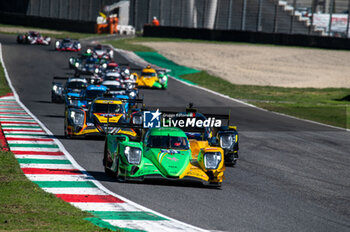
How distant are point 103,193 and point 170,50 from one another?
2099 inches

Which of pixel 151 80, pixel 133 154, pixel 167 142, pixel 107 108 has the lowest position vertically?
pixel 151 80

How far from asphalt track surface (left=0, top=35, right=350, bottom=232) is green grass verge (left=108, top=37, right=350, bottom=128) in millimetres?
3562

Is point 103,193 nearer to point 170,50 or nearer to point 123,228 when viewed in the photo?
point 123,228

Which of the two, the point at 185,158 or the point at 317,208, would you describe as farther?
the point at 185,158

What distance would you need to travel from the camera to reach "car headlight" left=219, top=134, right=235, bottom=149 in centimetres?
1798

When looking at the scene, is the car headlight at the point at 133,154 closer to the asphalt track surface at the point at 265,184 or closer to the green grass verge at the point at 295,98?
the asphalt track surface at the point at 265,184

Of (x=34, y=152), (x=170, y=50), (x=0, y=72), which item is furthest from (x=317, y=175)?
(x=170, y=50)

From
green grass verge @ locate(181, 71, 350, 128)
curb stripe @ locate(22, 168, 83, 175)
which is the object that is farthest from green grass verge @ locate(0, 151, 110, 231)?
green grass verge @ locate(181, 71, 350, 128)

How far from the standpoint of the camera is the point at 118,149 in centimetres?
1484

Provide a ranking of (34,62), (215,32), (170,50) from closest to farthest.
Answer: (34,62) < (170,50) < (215,32)

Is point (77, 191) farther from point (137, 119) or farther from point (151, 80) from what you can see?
point (151, 80)

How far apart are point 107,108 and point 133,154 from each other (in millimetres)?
8314

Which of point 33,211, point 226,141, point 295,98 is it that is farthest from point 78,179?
point 295,98

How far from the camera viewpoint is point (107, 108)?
22734 millimetres
